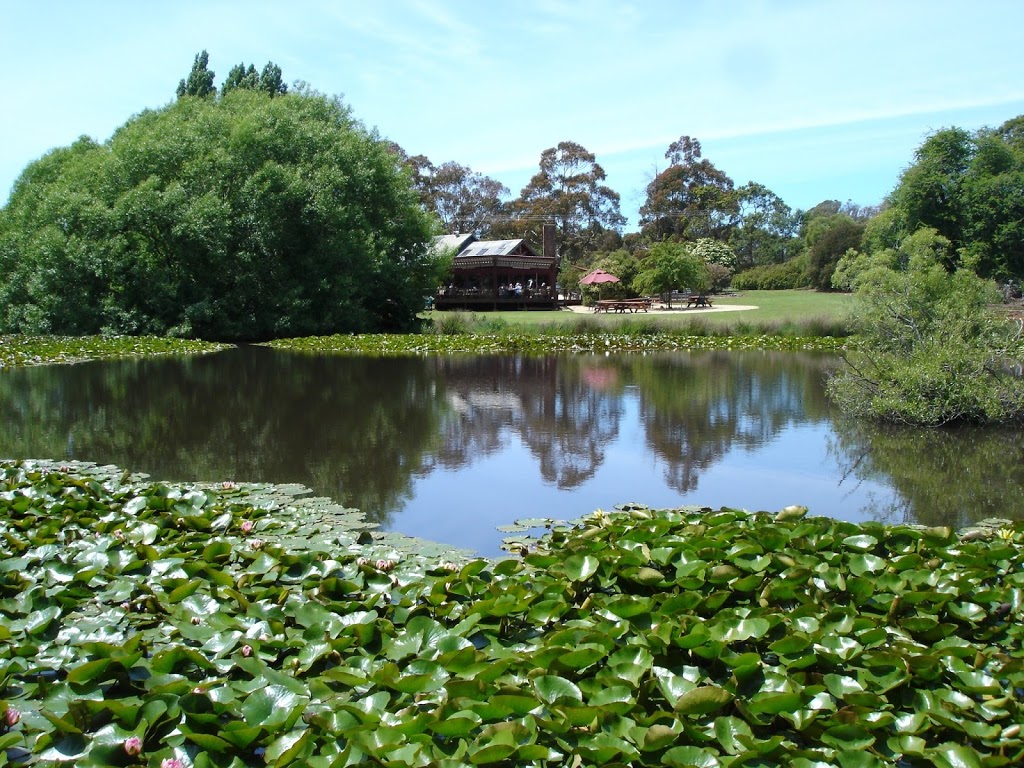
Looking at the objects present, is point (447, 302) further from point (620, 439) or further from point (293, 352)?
point (620, 439)

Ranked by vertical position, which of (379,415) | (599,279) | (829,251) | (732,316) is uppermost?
(829,251)

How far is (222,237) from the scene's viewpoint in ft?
91.5

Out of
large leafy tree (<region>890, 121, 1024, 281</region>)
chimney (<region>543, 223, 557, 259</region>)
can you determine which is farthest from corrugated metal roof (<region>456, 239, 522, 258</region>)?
large leafy tree (<region>890, 121, 1024, 281</region>)

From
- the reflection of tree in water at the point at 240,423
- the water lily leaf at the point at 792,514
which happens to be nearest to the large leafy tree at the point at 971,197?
the reflection of tree in water at the point at 240,423

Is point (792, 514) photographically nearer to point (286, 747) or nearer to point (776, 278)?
point (286, 747)

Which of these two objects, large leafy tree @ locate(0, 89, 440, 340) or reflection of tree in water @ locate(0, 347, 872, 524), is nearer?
reflection of tree in water @ locate(0, 347, 872, 524)

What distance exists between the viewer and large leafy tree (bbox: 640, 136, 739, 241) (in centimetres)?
6794

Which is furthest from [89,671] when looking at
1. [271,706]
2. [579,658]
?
[579,658]

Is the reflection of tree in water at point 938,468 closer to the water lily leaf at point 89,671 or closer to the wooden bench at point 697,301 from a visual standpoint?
the water lily leaf at point 89,671

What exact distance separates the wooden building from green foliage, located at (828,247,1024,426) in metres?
31.5

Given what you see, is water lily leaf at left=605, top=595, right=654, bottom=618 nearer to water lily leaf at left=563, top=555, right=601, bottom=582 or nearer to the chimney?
water lily leaf at left=563, top=555, right=601, bottom=582

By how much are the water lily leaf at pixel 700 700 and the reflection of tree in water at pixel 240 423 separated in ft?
13.8

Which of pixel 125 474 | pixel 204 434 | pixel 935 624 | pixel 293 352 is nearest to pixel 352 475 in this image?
pixel 125 474

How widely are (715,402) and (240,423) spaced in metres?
7.74
